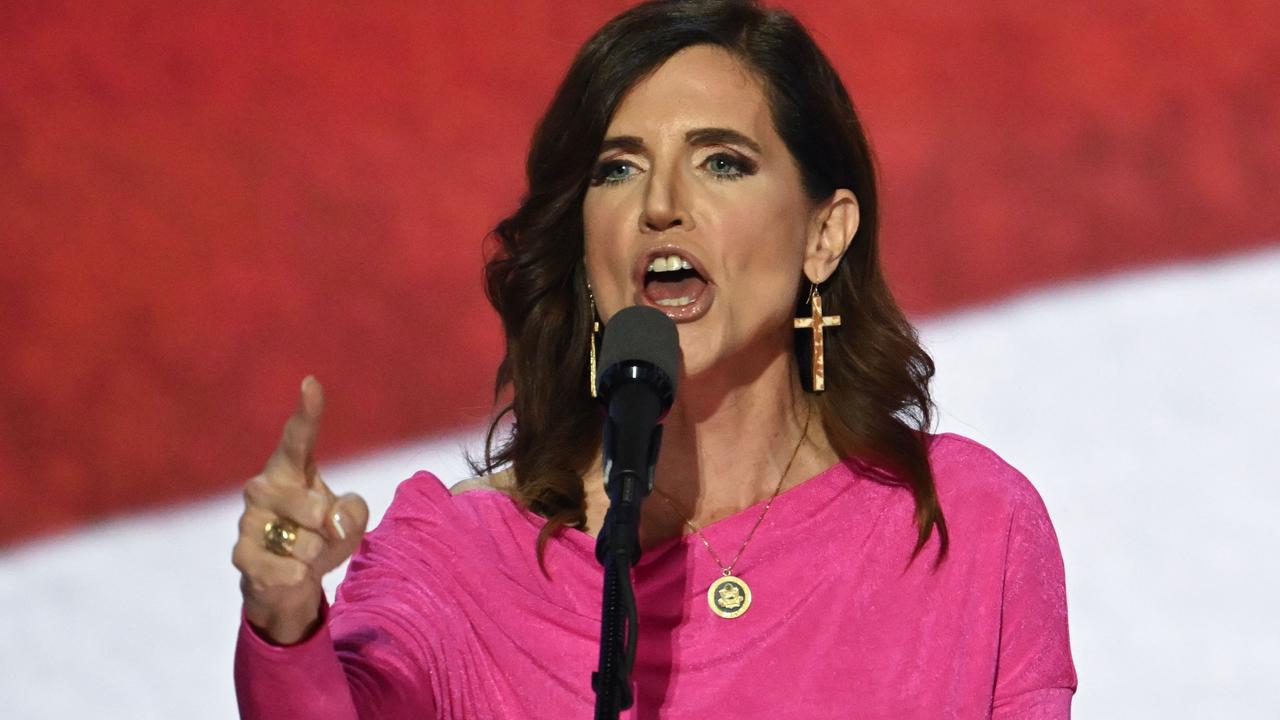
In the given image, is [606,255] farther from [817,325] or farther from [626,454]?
[626,454]

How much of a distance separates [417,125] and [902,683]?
1.27 metres

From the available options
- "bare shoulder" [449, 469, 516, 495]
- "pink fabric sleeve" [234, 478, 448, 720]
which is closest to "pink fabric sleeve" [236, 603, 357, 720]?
"pink fabric sleeve" [234, 478, 448, 720]

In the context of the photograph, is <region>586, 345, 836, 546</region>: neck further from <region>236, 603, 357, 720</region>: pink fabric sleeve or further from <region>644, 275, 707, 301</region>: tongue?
<region>236, 603, 357, 720</region>: pink fabric sleeve

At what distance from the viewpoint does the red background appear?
105 inches

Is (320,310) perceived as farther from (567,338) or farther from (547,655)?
(547,655)

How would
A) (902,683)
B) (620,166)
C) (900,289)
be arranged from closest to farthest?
(902,683)
(620,166)
(900,289)

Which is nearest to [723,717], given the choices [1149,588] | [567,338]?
[567,338]

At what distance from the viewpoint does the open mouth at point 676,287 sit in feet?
6.70

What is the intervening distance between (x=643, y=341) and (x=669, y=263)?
1.79ft

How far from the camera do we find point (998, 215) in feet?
9.08

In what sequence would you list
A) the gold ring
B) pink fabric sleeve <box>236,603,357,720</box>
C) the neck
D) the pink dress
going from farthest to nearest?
the neck < the pink dress < pink fabric sleeve <box>236,603,357,720</box> < the gold ring

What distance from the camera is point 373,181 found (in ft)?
Result: 9.07

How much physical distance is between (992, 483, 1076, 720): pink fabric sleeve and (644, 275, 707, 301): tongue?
470mm

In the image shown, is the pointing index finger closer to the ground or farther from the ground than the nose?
closer to the ground
